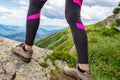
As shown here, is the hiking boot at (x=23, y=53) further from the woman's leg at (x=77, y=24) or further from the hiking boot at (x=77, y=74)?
the woman's leg at (x=77, y=24)

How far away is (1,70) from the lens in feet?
30.8

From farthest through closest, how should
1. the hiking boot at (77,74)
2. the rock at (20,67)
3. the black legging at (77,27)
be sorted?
the rock at (20,67), the hiking boot at (77,74), the black legging at (77,27)

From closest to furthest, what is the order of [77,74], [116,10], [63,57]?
[77,74] → [63,57] → [116,10]

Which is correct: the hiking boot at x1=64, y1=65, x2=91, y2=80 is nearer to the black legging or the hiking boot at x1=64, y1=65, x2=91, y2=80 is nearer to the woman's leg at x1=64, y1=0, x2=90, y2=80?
the woman's leg at x1=64, y1=0, x2=90, y2=80

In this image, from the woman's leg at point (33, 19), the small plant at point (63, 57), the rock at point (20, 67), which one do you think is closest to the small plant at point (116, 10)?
the small plant at point (63, 57)

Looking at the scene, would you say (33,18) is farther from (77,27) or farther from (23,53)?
(77,27)

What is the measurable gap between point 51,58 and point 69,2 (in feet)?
10.4

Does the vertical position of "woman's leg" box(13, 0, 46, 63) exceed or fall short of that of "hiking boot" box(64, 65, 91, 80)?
it exceeds it

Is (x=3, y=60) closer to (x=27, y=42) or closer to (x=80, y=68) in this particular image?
(x=27, y=42)

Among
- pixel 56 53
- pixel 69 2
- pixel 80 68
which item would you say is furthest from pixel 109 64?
pixel 69 2

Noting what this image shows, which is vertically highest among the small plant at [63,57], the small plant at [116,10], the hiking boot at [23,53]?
the hiking boot at [23,53]

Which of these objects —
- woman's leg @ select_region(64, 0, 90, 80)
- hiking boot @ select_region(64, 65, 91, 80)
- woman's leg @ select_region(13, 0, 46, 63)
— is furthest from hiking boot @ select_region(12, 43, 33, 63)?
woman's leg @ select_region(64, 0, 90, 80)

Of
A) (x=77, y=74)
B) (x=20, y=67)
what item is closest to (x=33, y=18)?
(x=20, y=67)

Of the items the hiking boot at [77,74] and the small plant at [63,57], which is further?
the small plant at [63,57]
